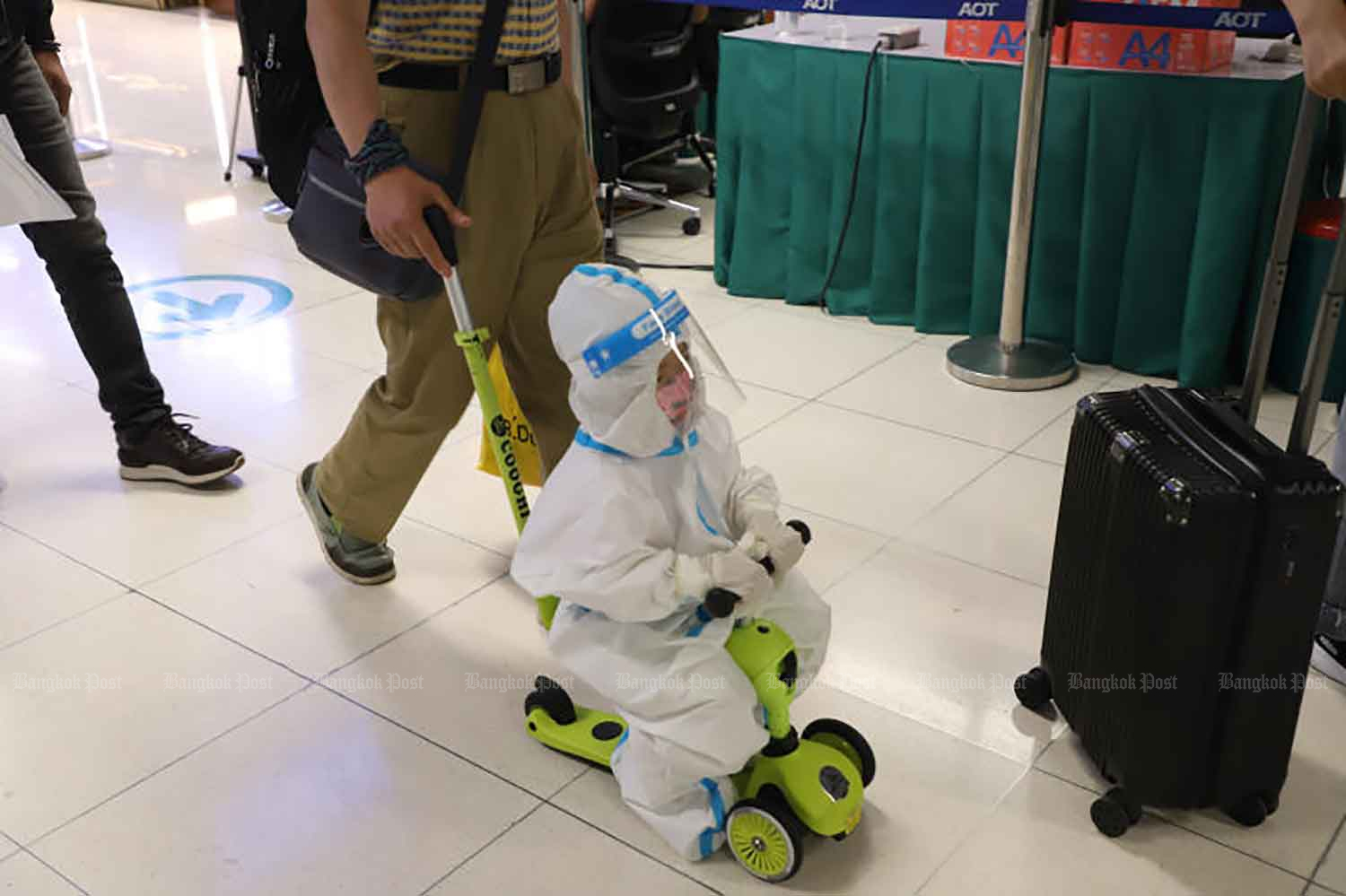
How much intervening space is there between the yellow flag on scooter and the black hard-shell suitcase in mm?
943

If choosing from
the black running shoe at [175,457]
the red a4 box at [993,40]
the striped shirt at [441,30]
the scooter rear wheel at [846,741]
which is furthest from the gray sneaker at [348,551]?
the red a4 box at [993,40]

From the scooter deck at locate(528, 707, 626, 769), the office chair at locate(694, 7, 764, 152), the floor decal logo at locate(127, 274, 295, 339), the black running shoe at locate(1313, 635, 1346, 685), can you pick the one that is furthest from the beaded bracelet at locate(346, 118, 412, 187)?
the office chair at locate(694, 7, 764, 152)

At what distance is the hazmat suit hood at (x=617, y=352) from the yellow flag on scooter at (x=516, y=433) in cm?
65

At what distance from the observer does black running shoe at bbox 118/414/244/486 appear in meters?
2.73

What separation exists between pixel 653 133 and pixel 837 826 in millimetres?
3079

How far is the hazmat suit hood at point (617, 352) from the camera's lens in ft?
5.10

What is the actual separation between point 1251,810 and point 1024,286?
166 centimetres

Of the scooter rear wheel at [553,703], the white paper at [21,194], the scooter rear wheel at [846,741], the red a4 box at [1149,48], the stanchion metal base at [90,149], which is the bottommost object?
the stanchion metal base at [90,149]

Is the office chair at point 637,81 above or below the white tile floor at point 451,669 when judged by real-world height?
above

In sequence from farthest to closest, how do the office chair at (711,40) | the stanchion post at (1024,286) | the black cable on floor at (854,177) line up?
the office chair at (711,40) < the black cable on floor at (854,177) < the stanchion post at (1024,286)

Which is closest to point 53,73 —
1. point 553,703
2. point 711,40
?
point 553,703

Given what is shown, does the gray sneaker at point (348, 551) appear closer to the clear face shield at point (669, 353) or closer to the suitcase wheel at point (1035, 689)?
the clear face shield at point (669, 353)

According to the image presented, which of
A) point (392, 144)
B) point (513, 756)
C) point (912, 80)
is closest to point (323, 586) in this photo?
point (513, 756)

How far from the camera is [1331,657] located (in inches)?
81.9
